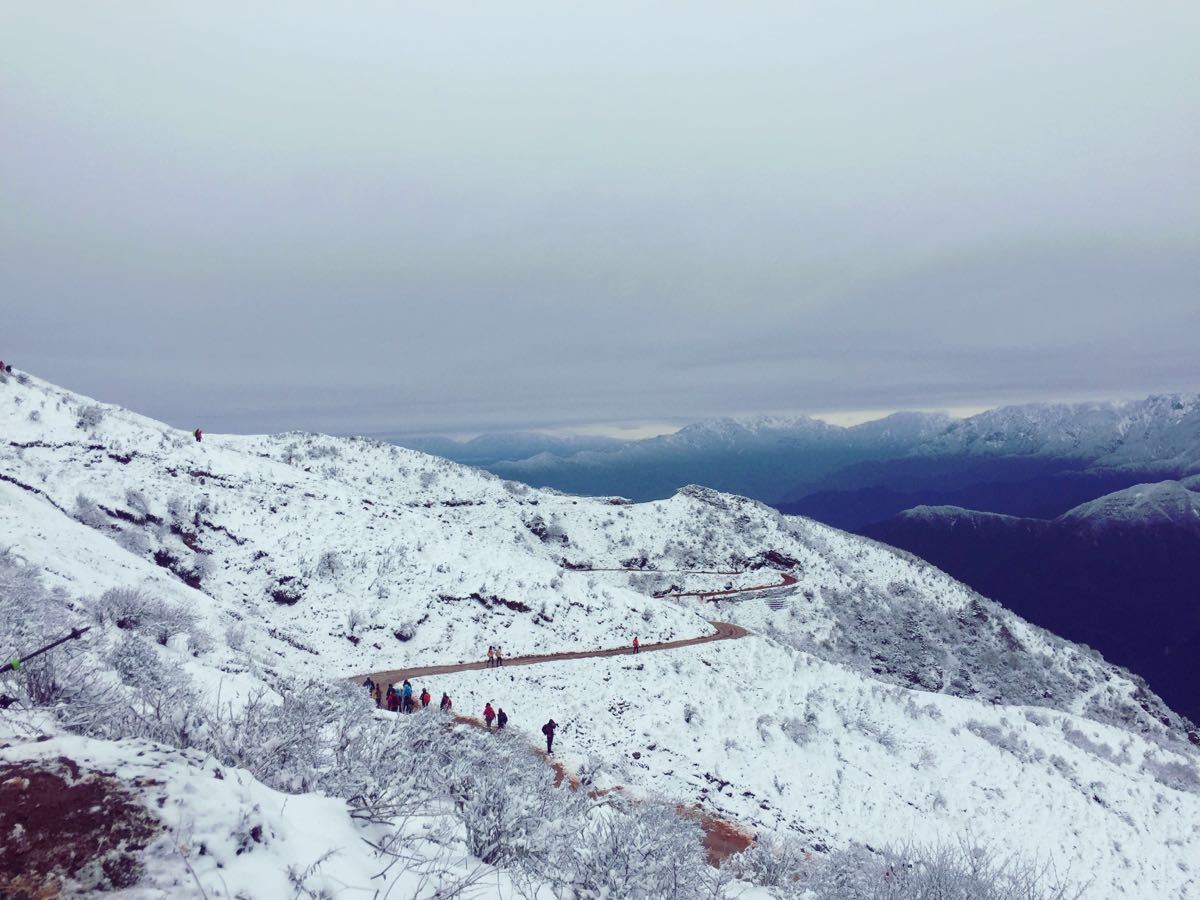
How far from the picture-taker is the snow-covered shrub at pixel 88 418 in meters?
33.8

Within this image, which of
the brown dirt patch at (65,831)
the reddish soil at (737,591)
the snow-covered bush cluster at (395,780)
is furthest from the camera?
the reddish soil at (737,591)

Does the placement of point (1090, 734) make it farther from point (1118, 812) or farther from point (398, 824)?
point (398, 824)

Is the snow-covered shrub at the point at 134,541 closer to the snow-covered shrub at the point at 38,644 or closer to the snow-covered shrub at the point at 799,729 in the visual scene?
the snow-covered shrub at the point at 38,644

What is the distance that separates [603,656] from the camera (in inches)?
1048

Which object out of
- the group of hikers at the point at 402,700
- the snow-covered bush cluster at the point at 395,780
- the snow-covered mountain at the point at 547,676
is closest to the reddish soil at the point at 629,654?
the snow-covered mountain at the point at 547,676

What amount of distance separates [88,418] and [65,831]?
132 feet

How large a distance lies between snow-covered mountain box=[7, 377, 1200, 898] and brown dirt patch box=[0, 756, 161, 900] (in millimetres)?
183

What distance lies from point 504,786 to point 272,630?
73.4ft

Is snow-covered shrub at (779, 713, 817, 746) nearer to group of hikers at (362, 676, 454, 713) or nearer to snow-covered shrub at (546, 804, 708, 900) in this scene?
group of hikers at (362, 676, 454, 713)

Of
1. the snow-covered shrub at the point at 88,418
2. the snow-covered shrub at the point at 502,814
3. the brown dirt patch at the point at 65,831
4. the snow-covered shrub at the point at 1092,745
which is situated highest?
the snow-covered shrub at the point at 88,418

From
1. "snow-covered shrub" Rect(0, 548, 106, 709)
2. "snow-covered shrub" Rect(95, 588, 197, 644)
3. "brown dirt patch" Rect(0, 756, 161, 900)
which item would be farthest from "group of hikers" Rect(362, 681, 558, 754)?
"brown dirt patch" Rect(0, 756, 161, 900)

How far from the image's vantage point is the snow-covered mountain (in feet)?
49.7

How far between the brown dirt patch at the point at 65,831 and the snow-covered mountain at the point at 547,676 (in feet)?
0.60

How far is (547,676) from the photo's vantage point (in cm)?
2419
